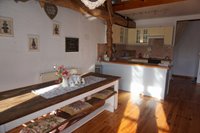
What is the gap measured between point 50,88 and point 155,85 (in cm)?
277

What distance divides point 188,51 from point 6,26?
6316 mm

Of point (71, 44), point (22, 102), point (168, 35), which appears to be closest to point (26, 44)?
point (71, 44)

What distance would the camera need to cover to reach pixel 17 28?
2430mm

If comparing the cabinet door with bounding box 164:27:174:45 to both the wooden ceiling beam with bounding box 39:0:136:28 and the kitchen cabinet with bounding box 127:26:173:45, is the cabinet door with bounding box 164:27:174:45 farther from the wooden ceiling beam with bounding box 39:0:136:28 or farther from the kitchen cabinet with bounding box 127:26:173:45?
the wooden ceiling beam with bounding box 39:0:136:28

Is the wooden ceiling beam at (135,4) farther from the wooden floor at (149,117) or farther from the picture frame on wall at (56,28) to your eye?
the wooden floor at (149,117)

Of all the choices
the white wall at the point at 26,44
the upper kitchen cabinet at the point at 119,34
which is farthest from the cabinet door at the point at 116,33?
the white wall at the point at 26,44

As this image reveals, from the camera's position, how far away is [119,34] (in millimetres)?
4773

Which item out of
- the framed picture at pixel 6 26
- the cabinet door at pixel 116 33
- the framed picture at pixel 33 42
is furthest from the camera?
the cabinet door at pixel 116 33

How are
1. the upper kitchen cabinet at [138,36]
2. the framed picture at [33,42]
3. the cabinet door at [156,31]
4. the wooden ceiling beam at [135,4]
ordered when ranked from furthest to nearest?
the upper kitchen cabinet at [138,36], the cabinet door at [156,31], the wooden ceiling beam at [135,4], the framed picture at [33,42]

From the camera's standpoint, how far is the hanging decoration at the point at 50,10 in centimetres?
279

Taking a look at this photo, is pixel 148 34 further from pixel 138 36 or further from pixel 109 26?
pixel 109 26

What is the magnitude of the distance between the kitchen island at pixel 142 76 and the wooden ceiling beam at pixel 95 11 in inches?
53.9

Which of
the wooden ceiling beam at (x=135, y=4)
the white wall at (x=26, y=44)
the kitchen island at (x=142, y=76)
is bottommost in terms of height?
the kitchen island at (x=142, y=76)

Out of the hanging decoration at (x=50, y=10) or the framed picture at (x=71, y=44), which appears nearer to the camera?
the hanging decoration at (x=50, y=10)
